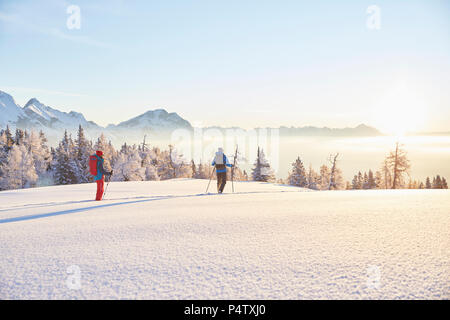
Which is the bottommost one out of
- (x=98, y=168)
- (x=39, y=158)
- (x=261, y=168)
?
(x=261, y=168)

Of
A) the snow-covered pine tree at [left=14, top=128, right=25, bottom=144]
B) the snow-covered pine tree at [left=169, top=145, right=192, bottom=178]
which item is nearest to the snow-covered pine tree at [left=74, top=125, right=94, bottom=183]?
the snow-covered pine tree at [left=14, top=128, right=25, bottom=144]

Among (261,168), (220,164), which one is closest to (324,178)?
(261,168)

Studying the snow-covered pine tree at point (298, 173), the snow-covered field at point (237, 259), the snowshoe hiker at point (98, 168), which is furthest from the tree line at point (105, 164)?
the snow-covered field at point (237, 259)

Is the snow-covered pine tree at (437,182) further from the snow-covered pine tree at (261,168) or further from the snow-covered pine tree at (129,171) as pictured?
the snow-covered pine tree at (129,171)

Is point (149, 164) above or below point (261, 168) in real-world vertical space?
above

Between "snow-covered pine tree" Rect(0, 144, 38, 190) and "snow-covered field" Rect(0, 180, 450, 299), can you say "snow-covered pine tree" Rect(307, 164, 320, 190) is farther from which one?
"snow-covered pine tree" Rect(0, 144, 38, 190)

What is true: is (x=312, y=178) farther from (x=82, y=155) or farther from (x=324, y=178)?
(x=82, y=155)

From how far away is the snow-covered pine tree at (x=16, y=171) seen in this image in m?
45.9

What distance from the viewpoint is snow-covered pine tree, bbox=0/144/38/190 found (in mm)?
45875

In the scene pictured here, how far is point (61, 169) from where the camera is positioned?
5303 cm

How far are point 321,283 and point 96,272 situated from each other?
2.33 metres

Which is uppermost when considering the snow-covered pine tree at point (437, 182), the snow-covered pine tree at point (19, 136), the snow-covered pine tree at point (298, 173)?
the snow-covered pine tree at point (19, 136)

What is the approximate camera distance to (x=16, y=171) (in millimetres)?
46625
